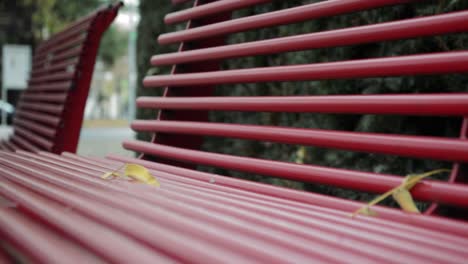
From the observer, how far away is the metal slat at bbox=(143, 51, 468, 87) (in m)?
0.95

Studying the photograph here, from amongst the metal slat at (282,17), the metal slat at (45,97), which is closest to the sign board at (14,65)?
the metal slat at (45,97)

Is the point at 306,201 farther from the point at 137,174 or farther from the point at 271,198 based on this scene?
the point at 137,174

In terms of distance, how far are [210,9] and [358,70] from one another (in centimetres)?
79

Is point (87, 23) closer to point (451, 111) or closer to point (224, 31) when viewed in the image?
point (224, 31)

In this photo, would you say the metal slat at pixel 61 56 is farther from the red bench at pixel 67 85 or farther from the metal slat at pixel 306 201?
the metal slat at pixel 306 201

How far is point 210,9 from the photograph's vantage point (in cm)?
179

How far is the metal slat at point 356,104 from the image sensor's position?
3.06 feet

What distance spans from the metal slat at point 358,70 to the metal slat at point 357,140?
0.41 ft

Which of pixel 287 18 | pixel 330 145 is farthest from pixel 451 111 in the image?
pixel 287 18

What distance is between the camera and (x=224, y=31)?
1.67 m

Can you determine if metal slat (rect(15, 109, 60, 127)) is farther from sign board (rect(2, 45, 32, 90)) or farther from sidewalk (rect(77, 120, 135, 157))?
sign board (rect(2, 45, 32, 90))

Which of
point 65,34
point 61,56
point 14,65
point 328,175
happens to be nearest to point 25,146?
point 61,56

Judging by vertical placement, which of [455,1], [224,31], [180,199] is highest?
[455,1]

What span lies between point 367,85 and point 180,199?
1.33 metres
